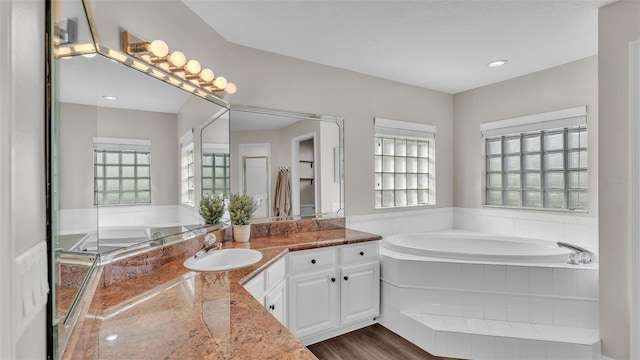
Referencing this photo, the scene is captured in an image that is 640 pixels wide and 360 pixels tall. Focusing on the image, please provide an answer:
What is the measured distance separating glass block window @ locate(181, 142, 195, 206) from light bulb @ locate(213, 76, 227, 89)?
544 millimetres

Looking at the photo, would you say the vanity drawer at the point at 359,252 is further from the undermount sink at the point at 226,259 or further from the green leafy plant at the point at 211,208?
the green leafy plant at the point at 211,208

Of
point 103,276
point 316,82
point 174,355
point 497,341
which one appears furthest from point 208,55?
point 497,341

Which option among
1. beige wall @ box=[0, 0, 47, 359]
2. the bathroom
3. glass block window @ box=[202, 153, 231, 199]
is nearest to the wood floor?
the bathroom

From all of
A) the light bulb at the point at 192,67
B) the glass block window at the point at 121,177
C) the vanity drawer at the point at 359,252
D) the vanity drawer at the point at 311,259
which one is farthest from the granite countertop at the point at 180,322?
the light bulb at the point at 192,67

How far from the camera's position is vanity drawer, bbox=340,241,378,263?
2.60 metres

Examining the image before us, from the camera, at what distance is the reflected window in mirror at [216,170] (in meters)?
2.25

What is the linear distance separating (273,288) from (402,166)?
235cm

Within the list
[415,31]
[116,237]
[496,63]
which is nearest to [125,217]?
[116,237]

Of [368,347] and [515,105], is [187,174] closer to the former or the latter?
[368,347]

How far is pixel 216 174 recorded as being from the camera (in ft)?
7.80

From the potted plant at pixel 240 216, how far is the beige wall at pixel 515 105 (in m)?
2.94

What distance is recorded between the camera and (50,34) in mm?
612

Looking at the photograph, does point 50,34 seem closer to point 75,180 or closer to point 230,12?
point 75,180

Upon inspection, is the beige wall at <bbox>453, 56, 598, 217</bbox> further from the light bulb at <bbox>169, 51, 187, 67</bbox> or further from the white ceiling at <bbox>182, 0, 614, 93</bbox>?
the light bulb at <bbox>169, 51, 187, 67</bbox>
